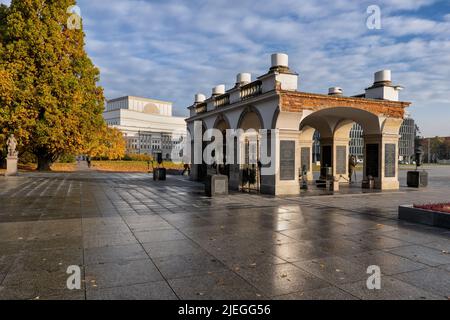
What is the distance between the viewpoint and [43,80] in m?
25.5

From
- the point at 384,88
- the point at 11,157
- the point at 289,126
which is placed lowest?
the point at 11,157

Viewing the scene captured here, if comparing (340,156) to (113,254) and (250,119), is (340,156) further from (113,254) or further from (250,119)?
(113,254)

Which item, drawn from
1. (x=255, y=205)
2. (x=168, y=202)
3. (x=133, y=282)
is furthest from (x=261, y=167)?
(x=133, y=282)

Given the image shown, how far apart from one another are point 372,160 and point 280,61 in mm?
8290

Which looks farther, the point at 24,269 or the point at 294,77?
the point at 294,77

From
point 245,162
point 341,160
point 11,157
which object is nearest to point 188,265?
point 245,162

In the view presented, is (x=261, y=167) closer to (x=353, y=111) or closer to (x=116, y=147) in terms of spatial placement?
(x=353, y=111)

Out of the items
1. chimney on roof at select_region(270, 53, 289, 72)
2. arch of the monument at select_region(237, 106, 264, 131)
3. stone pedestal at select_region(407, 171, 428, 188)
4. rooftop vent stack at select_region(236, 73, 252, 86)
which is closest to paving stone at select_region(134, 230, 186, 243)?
arch of the monument at select_region(237, 106, 264, 131)

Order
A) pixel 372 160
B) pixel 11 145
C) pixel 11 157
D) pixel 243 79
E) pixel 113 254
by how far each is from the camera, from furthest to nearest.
Result: 1. pixel 11 145
2. pixel 11 157
3. pixel 243 79
4. pixel 372 160
5. pixel 113 254

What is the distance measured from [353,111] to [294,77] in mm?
4466

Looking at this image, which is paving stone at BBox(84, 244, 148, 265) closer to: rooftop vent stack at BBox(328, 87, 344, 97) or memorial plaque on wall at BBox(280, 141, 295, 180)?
memorial plaque on wall at BBox(280, 141, 295, 180)

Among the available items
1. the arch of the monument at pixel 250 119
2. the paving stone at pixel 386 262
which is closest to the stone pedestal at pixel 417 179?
the arch of the monument at pixel 250 119

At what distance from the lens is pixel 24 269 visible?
15.9 feet

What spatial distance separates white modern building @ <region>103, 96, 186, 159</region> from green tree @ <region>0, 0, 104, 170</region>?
79675 mm
